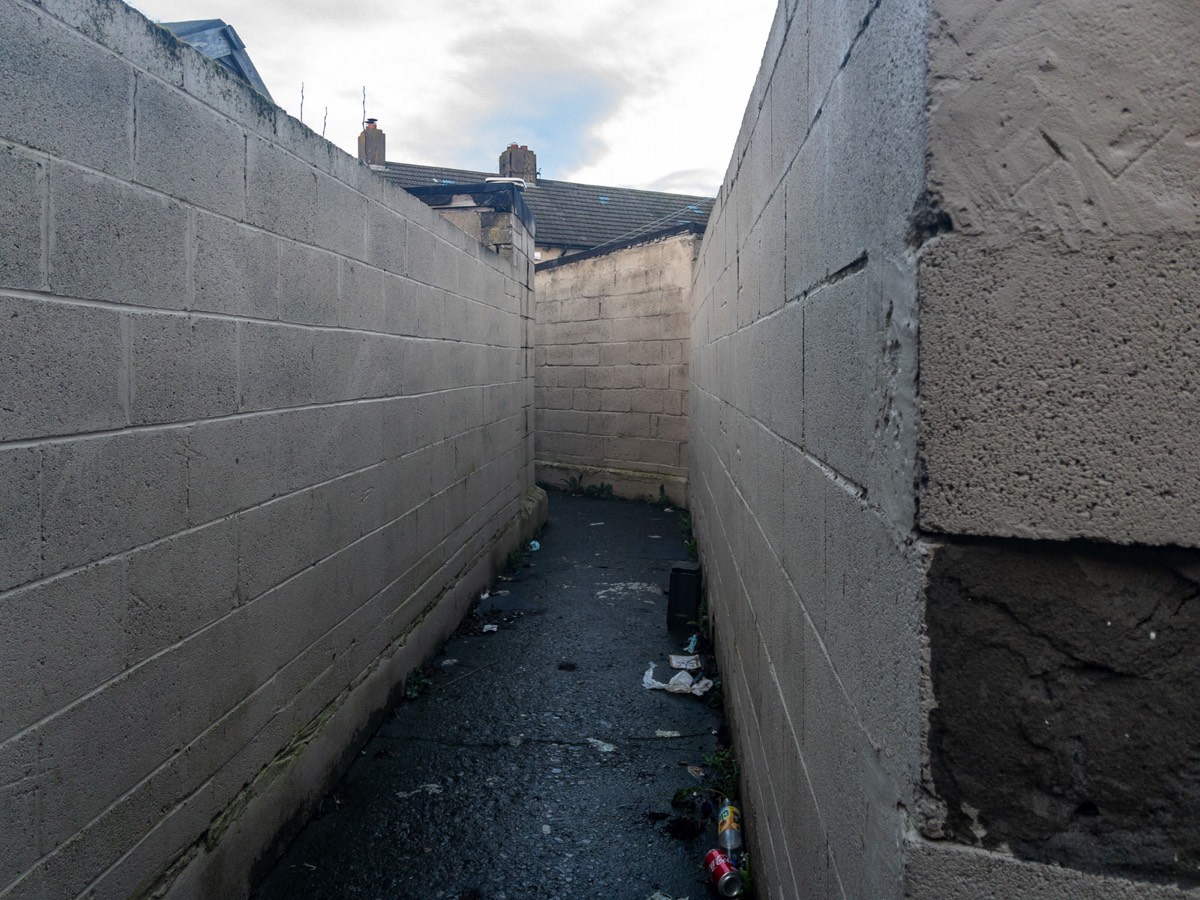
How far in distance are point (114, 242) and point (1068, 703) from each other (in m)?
2.25

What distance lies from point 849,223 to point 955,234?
1.46 ft

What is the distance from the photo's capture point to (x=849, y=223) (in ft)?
4.93

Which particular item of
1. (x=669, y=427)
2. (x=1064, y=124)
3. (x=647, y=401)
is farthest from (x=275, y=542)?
(x=647, y=401)

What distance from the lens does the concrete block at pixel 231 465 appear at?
261 centimetres

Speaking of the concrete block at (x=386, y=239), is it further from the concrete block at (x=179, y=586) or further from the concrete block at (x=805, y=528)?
the concrete block at (x=805, y=528)

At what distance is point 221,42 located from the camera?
543cm

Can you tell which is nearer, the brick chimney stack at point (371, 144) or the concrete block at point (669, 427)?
the concrete block at point (669, 427)

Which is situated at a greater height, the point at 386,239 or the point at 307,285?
the point at 386,239

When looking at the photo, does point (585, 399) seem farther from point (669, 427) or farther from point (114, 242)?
point (114, 242)

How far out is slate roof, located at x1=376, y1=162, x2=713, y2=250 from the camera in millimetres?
21266

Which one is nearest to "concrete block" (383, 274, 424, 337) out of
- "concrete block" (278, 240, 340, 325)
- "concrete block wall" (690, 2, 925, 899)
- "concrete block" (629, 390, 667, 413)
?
"concrete block" (278, 240, 340, 325)

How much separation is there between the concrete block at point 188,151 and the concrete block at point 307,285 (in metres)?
0.35

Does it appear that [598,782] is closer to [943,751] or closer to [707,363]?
[943,751]

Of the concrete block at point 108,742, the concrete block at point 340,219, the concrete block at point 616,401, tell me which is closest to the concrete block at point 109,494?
the concrete block at point 108,742
